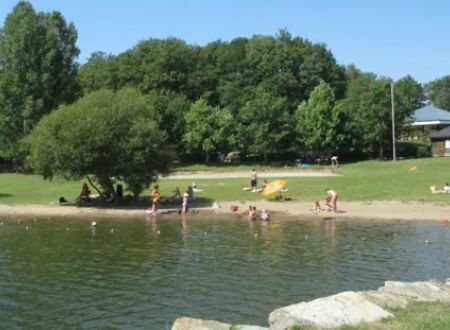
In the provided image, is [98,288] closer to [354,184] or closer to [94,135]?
[94,135]

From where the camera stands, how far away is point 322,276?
23.4m

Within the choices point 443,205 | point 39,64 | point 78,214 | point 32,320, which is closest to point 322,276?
point 32,320

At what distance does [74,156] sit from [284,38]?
8567cm

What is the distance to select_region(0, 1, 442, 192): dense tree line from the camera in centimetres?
8694

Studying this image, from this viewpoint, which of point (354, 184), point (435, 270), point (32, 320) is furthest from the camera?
point (354, 184)

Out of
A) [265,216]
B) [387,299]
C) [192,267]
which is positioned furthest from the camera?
[265,216]

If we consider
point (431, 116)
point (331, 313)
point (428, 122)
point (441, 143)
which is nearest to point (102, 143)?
point (331, 313)

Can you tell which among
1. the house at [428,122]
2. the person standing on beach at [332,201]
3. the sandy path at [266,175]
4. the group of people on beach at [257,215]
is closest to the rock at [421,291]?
Result: the group of people on beach at [257,215]

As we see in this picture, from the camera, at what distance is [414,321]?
12.6 metres

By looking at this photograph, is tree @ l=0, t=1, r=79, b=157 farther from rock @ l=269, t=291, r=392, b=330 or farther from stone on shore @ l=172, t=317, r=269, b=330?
rock @ l=269, t=291, r=392, b=330

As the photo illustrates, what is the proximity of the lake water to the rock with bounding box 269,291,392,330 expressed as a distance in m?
3.76

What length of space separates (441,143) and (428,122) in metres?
31.5

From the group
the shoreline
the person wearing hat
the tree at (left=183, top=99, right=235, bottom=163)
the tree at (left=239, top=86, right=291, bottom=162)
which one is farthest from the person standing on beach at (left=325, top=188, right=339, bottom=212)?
the tree at (left=183, top=99, right=235, bottom=163)

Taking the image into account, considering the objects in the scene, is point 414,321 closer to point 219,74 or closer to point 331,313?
point 331,313
